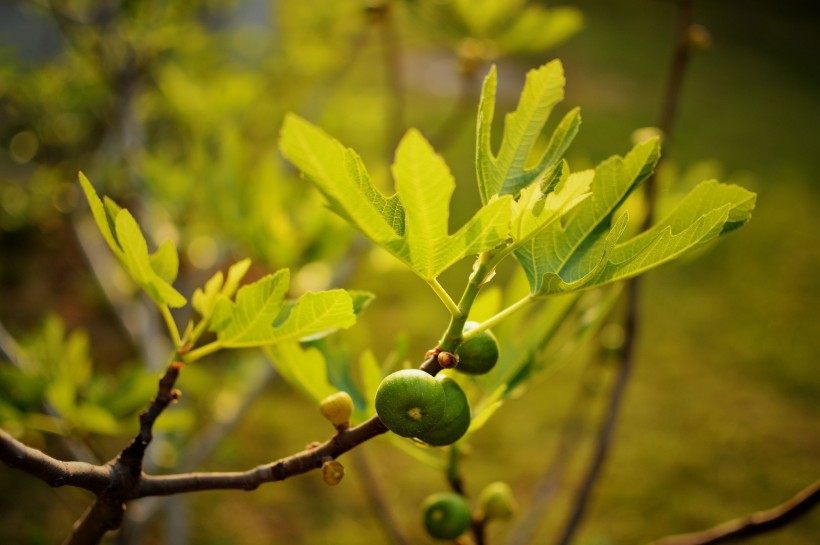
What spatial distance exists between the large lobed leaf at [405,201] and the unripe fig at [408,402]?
2.3 inches

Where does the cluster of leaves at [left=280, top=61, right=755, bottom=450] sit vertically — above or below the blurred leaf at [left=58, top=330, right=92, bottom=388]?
above

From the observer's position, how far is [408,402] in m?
0.36

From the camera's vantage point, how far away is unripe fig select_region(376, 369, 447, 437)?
36 centimetres

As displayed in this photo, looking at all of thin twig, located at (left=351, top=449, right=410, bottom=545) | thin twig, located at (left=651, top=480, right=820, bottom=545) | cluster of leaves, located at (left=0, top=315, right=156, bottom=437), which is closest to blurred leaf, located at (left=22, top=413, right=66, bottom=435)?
cluster of leaves, located at (left=0, top=315, right=156, bottom=437)

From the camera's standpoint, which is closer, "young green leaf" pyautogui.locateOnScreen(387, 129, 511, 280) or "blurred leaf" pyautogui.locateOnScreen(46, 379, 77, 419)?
"young green leaf" pyautogui.locateOnScreen(387, 129, 511, 280)

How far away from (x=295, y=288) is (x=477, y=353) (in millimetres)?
1004

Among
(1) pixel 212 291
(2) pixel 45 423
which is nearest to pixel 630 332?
(1) pixel 212 291

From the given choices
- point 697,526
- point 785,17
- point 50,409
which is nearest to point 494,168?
point 50,409

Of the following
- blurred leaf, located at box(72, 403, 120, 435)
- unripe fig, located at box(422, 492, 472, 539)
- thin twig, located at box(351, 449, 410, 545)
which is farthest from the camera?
thin twig, located at box(351, 449, 410, 545)

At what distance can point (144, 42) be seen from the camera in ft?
6.34

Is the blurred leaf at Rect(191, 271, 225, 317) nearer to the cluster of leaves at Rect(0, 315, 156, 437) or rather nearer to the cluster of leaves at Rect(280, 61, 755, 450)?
the cluster of leaves at Rect(280, 61, 755, 450)

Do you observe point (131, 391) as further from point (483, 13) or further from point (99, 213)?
point (483, 13)

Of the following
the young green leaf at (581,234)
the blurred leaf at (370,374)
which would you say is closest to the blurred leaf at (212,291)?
the blurred leaf at (370,374)

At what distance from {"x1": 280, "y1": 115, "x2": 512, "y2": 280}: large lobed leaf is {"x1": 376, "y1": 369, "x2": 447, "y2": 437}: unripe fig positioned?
0.19ft
